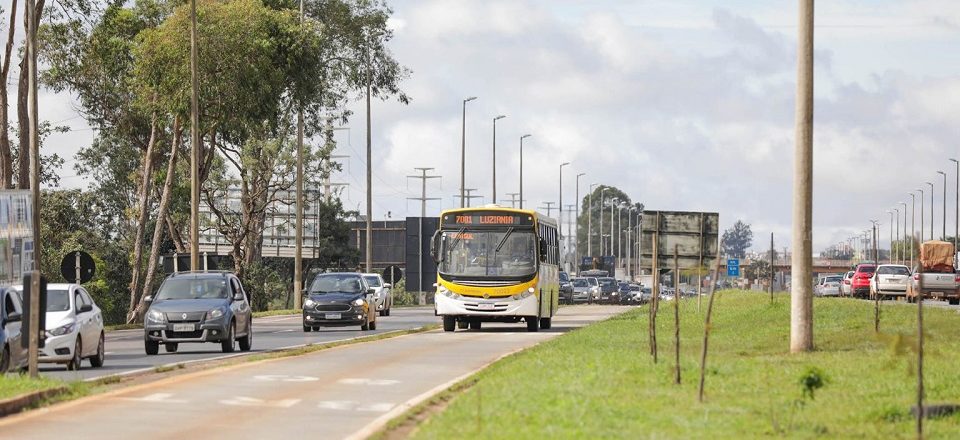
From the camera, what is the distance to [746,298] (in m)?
59.6

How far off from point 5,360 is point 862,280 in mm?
62627

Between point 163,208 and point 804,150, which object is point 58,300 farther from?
point 163,208

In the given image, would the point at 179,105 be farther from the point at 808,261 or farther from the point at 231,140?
the point at 808,261

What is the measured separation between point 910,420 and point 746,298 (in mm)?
43470

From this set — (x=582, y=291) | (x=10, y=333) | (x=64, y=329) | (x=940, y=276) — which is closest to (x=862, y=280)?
(x=940, y=276)

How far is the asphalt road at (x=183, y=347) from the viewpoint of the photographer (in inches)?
1080

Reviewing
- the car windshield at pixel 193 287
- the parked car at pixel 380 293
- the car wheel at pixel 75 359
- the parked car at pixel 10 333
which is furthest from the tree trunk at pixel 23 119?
the parked car at pixel 10 333

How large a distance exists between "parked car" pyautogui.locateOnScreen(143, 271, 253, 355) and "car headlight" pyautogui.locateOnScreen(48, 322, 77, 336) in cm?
499

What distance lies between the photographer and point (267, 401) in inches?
756

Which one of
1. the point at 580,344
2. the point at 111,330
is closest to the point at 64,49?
the point at 111,330

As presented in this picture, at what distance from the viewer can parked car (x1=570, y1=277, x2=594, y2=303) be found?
97750mm

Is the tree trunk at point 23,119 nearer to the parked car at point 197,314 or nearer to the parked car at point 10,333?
the parked car at point 197,314

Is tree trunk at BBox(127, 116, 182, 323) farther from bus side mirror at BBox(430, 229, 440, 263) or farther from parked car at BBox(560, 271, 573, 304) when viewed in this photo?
parked car at BBox(560, 271, 573, 304)

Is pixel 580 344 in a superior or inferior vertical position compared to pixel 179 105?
inferior
